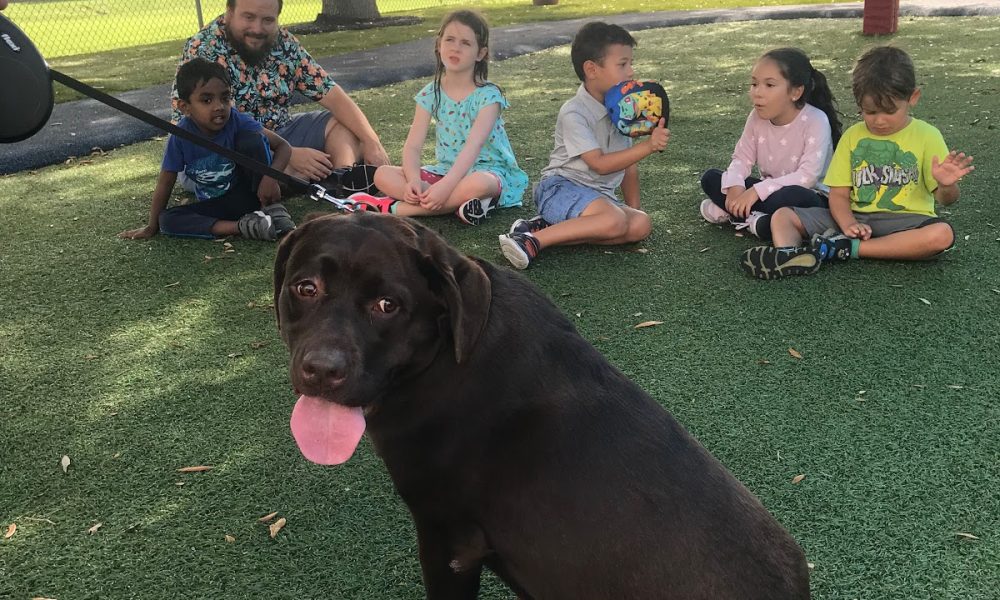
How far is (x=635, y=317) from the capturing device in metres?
5.00

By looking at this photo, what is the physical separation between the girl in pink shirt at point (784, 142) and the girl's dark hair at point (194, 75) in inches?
147

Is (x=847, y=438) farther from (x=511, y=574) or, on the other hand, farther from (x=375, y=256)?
(x=375, y=256)

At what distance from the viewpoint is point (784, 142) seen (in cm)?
623

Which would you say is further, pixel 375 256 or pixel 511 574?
pixel 511 574

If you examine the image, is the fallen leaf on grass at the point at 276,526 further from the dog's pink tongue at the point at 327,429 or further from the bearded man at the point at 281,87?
the bearded man at the point at 281,87

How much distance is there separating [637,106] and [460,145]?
162 centimetres

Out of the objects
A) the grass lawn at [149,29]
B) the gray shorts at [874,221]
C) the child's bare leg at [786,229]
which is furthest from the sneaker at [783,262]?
the grass lawn at [149,29]

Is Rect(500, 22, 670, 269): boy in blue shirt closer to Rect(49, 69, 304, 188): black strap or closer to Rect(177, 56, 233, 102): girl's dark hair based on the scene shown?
Rect(49, 69, 304, 188): black strap

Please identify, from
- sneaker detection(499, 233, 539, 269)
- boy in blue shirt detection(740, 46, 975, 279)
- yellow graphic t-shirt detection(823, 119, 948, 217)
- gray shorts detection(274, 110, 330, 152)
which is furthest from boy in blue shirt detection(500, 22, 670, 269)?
gray shorts detection(274, 110, 330, 152)

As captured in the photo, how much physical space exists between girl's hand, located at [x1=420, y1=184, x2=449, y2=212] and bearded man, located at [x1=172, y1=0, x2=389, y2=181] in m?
1.41

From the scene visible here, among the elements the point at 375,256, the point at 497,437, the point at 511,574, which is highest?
the point at 375,256

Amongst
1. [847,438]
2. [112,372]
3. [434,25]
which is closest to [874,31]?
[434,25]

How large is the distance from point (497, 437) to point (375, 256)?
0.59 m

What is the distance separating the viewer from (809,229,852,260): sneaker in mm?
5543
